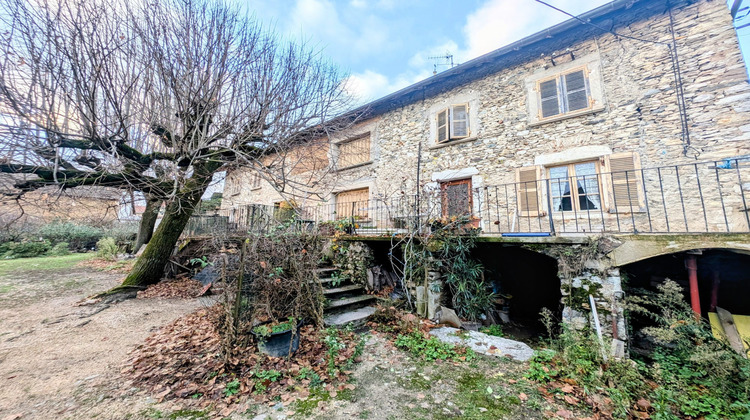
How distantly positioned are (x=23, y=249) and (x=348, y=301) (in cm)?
1723

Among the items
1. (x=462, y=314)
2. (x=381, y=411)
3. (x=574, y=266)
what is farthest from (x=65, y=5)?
(x=574, y=266)

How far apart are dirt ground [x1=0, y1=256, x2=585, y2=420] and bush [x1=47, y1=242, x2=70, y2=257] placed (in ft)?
39.8

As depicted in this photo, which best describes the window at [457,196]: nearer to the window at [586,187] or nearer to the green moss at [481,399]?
the window at [586,187]

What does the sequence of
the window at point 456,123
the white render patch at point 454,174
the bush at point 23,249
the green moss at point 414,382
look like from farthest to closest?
the bush at point 23,249, the window at point 456,123, the white render patch at point 454,174, the green moss at point 414,382

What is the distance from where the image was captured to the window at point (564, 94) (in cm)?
598

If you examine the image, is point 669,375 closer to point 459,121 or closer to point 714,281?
point 714,281

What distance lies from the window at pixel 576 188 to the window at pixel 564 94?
1377mm

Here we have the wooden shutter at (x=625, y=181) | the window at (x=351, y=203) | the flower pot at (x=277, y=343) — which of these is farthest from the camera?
the window at (x=351, y=203)

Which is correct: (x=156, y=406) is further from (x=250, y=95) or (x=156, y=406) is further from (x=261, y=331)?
(x=250, y=95)

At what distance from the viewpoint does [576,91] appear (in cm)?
606

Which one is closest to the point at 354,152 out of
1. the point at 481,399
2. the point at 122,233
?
the point at 481,399

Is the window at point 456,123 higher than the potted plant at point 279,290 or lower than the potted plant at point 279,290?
higher

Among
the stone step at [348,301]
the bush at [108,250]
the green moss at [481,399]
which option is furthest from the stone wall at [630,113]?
the bush at [108,250]

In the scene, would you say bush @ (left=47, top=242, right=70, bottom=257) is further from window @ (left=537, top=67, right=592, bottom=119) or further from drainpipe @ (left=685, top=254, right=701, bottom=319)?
drainpipe @ (left=685, top=254, right=701, bottom=319)
